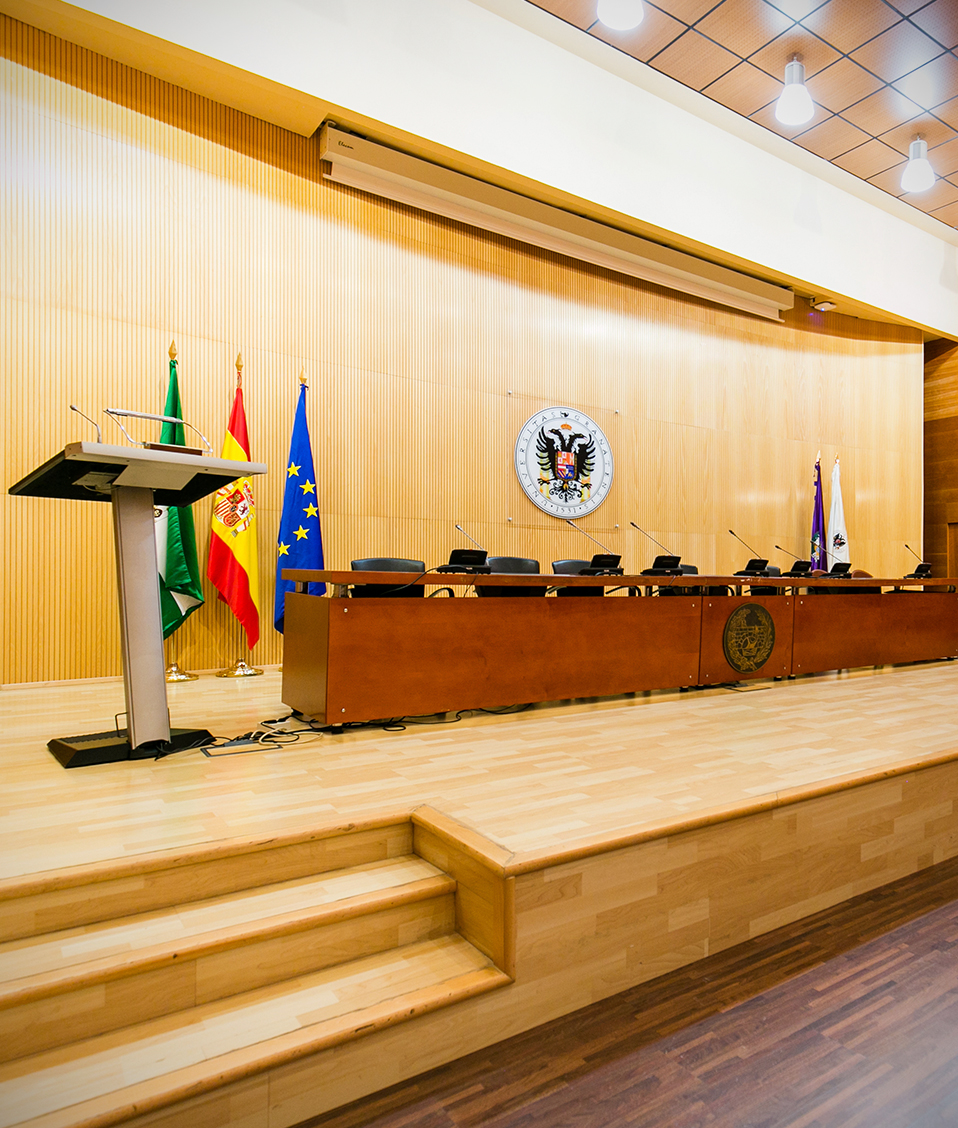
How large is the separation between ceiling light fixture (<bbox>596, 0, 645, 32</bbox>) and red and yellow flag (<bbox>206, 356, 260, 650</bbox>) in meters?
3.43

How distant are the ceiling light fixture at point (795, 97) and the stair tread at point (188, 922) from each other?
216 inches

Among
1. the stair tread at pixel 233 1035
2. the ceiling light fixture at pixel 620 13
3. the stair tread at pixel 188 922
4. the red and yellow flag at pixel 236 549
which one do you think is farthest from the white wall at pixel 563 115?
the stair tread at pixel 233 1035

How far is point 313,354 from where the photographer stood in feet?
15.8

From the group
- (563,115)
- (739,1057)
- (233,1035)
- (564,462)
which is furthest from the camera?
(564,462)

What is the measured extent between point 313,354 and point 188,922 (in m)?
3.91

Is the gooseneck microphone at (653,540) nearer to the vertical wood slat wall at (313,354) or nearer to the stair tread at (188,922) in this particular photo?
the vertical wood slat wall at (313,354)

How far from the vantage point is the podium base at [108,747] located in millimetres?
2422

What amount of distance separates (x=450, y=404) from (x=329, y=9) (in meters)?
2.43

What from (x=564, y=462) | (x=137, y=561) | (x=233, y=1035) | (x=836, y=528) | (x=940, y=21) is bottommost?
(x=233, y=1035)

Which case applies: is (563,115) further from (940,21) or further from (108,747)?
(108,747)

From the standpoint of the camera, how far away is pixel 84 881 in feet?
5.16

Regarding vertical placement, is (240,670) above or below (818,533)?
below

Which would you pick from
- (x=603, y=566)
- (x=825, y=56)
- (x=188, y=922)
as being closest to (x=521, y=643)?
(x=603, y=566)

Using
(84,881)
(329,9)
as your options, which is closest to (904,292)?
(329,9)
